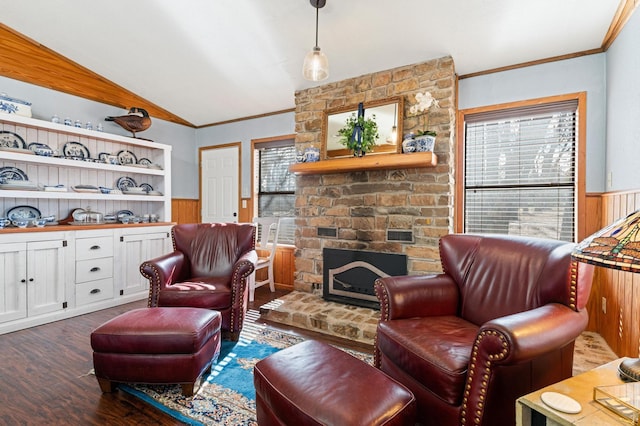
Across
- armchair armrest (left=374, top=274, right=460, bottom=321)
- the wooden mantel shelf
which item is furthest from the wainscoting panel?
armchair armrest (left=374, top=274, right=460, bottom=321)

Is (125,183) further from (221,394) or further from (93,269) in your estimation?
(221,394)

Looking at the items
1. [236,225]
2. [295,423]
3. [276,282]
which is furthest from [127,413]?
[276,282]

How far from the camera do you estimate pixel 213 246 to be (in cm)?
306

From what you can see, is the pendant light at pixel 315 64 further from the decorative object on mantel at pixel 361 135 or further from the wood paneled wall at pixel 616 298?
the wood paneled wall at pixel 616 298

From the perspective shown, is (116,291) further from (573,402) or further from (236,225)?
(573,402)

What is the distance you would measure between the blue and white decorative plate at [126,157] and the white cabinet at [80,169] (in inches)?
0.6

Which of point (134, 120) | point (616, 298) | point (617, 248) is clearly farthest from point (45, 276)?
point (616, 298)

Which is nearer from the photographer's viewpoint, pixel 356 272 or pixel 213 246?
pixel 213 246

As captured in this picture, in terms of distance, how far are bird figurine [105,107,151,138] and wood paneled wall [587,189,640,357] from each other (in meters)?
→ 4.84

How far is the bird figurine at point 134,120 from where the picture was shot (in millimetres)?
3885

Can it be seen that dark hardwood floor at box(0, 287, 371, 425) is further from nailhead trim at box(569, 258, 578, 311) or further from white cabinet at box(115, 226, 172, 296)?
nailhead trim at box(569, 258, 578, 311)

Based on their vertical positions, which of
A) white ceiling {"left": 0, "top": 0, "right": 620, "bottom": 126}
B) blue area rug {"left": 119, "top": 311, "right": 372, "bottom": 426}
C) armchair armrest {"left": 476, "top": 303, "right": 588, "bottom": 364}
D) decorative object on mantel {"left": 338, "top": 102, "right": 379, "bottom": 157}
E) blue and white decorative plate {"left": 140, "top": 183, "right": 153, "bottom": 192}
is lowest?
blue area rug {"left": 119, "top": 311, "right": 372, "bottom": 426}

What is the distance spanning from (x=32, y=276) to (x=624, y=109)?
16.8ft

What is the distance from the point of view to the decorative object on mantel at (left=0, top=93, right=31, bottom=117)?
9.60ft
